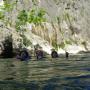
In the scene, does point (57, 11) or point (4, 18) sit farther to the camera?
point (57, 11)

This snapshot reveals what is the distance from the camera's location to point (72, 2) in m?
128

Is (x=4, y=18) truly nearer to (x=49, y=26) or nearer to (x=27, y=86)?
(x=49, y=26)

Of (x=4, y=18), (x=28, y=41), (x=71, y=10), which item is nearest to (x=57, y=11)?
(x=71, y=10)

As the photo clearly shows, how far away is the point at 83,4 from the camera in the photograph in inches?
5207

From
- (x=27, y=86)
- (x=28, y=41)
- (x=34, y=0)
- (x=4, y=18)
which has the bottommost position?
(x=27, y=86)

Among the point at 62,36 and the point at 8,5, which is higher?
the point at 8,5

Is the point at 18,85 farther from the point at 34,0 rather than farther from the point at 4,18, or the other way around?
the point at 34,0

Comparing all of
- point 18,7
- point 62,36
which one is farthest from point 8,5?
point 62,36

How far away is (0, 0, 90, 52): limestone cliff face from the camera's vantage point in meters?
103

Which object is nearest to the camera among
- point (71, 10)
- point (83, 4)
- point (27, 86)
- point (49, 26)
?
point (27, 86)

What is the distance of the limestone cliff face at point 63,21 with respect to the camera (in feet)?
337

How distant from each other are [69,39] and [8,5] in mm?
24433

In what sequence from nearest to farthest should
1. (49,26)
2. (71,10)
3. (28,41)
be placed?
(28,41) → (49,26) → (71,10)

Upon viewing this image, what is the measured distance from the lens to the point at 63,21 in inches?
4587
